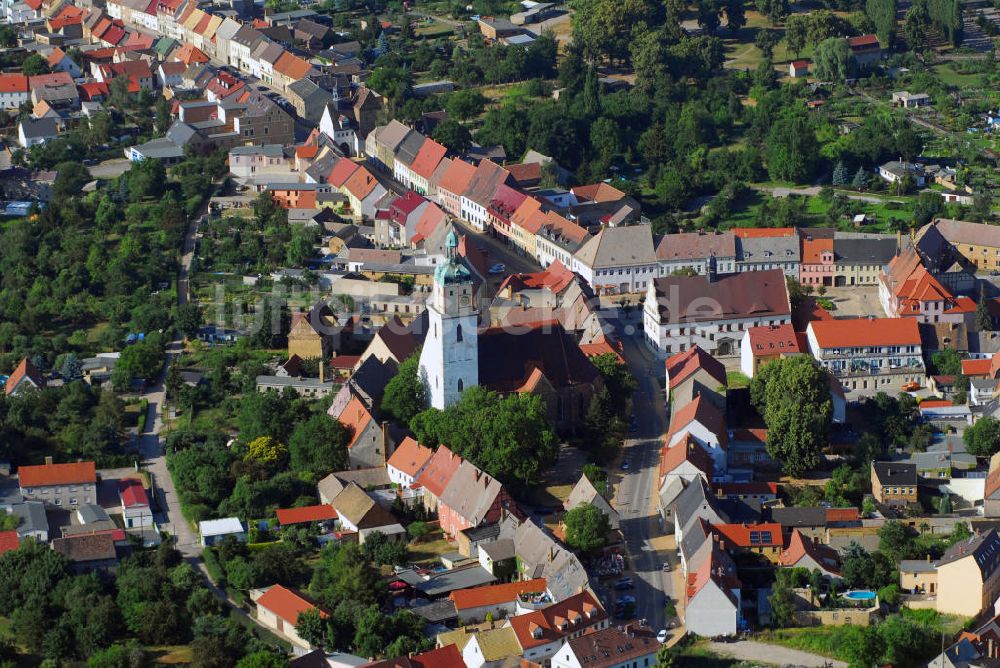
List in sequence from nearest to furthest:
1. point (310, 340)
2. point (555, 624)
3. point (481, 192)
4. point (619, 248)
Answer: point (555, 624) < point (310, 340) < point (619, 248) < point (481, 192)

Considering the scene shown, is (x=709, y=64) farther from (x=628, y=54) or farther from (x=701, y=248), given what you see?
(x=701, y=248)

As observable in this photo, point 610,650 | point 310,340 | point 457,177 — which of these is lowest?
point 457,177

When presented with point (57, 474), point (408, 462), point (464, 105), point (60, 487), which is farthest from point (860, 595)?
point (464, 105)

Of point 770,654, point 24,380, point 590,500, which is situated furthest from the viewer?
point 24,380

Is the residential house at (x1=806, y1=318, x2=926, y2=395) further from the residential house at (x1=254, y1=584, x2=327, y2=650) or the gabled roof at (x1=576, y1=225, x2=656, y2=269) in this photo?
the residential house at (x1=254, y1=584, x2=327, y2=650)

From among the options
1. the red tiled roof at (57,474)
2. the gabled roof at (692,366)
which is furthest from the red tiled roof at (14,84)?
the gabled roof at (692,366)

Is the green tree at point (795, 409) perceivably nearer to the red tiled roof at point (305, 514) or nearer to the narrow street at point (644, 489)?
the narrow street at point (644, 489)

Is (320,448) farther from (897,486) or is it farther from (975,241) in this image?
(975,241)

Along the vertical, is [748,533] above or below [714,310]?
above

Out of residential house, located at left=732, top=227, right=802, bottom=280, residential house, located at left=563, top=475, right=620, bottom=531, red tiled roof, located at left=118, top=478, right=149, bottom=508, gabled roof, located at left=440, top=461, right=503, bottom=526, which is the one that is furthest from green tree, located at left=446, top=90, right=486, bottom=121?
residential house, located at left=563, top=475, right=620, bottom=531
